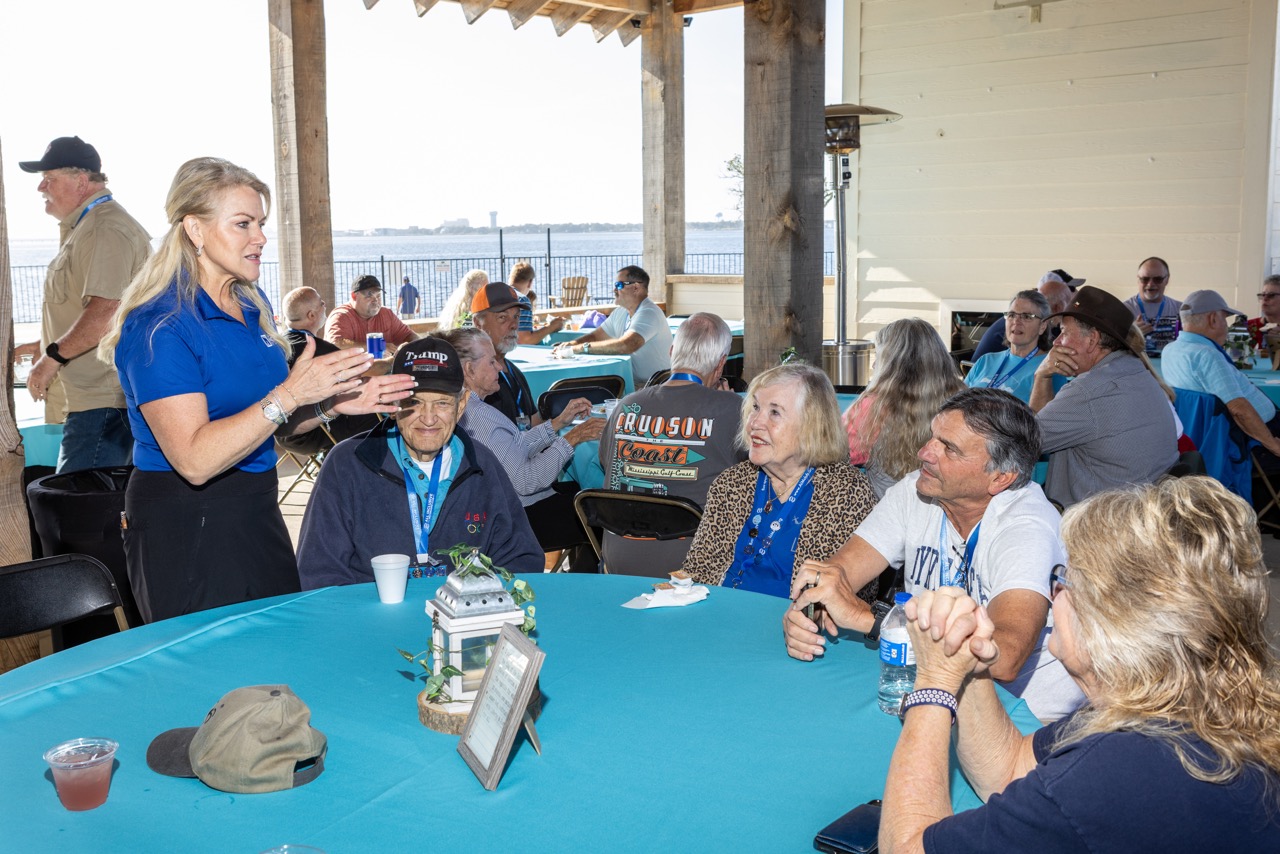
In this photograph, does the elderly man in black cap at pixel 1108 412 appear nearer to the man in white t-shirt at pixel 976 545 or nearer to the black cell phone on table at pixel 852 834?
the man in white t-shirt at pixel 976 545

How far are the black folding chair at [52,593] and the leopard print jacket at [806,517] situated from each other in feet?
5.05

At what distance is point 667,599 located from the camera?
2.52 m

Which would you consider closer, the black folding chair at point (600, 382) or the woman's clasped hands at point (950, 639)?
the woman's clasped hands at point (950, 639)

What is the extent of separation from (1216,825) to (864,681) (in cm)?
86

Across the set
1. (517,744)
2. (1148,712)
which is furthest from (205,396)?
(1148,712)

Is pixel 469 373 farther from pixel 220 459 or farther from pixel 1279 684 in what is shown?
pixel 1279 684

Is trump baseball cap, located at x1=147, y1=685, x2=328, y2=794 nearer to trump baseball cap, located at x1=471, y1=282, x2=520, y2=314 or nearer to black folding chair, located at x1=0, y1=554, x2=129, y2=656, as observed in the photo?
black folding chair, located at x1=0, y1=554, x2=129, y2=656

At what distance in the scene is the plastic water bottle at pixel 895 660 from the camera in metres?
1.84

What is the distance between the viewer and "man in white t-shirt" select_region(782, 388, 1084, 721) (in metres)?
2.23

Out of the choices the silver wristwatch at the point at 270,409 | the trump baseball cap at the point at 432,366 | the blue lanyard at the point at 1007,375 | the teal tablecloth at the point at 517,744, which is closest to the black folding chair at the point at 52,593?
the teal tablecloth at the point at 517,744

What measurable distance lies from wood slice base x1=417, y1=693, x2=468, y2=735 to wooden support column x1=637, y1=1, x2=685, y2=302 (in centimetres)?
1072

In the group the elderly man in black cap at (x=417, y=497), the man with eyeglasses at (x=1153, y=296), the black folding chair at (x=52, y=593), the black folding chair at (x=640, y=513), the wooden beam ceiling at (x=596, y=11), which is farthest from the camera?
the wooden beam ceiling at (x=596, y=11)

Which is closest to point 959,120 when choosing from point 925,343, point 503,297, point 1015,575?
point 503,297

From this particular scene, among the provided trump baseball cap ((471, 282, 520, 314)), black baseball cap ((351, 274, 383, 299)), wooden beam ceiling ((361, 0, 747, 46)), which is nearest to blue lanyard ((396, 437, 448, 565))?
trump baseball cap ((471, 282, 520, 314))
